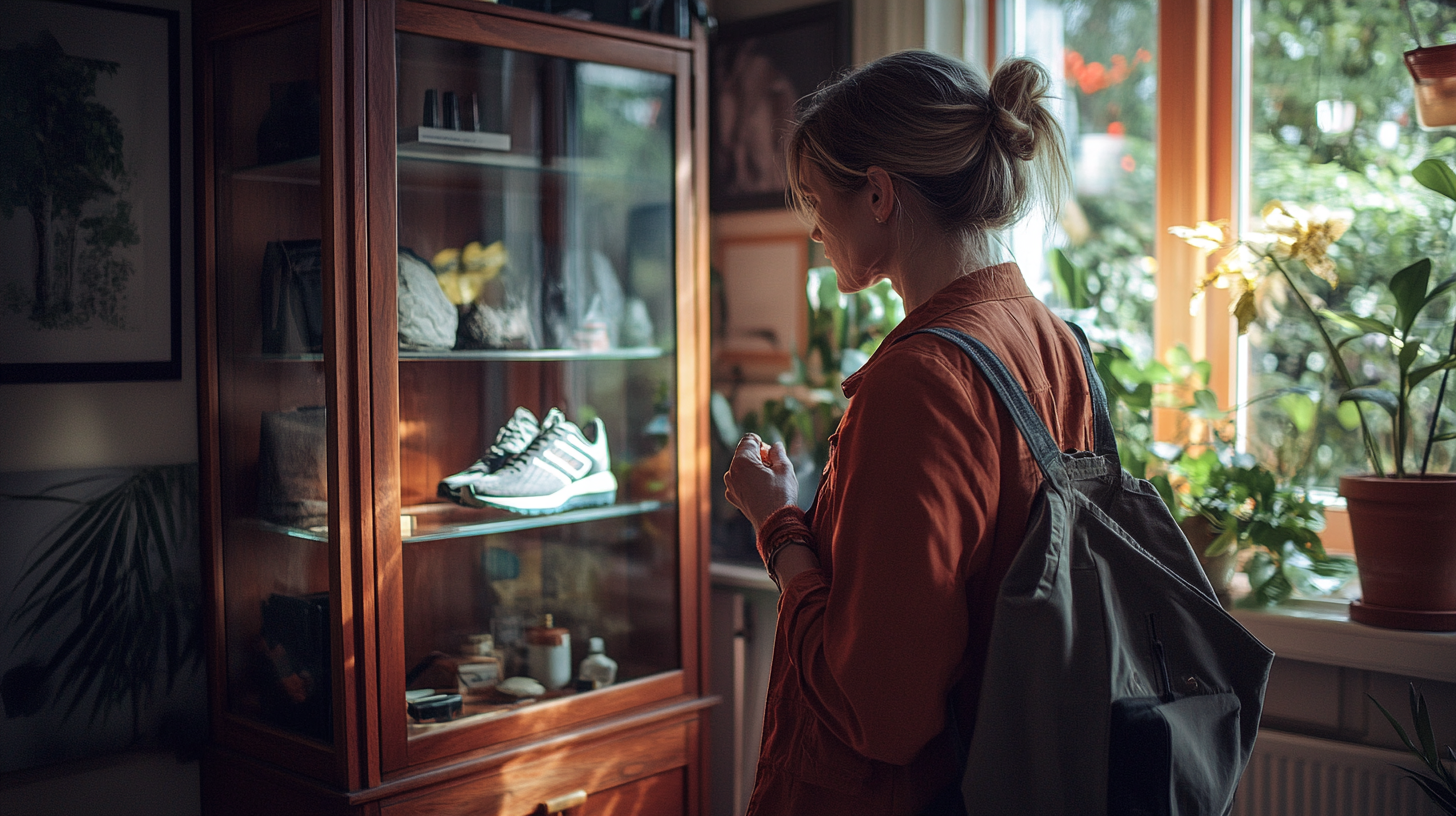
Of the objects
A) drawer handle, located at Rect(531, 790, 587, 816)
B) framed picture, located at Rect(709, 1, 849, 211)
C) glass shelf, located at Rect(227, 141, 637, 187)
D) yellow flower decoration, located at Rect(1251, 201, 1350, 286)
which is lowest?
drawer handle, located at Rect(531, 790, 587, 816)

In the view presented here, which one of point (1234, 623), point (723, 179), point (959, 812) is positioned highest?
point (723, 179)

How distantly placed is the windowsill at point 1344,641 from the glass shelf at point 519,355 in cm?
114

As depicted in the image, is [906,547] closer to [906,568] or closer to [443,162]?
[906,568]

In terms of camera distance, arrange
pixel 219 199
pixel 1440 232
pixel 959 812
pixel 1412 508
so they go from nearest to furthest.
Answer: pixel 959 812
pixel 1412 508
pixel 219 199
pixel 1440 232

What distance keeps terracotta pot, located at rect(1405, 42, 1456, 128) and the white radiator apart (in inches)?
38.9

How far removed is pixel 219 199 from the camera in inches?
71.1

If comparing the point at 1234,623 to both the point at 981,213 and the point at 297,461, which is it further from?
the point at 297,461

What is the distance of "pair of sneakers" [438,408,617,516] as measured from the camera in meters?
1.89

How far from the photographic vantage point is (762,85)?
263 cm

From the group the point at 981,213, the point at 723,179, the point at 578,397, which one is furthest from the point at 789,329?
the point at 981,213

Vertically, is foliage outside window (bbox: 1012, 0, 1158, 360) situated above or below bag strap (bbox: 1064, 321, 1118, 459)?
above

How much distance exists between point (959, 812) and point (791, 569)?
26cm

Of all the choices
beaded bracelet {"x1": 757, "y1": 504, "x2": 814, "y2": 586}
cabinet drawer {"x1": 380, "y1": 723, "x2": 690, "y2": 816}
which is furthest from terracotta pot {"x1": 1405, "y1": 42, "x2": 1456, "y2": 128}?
cabinet drawer {"x1": 380, "y1": 723, "x2": 690, "y2": 816}

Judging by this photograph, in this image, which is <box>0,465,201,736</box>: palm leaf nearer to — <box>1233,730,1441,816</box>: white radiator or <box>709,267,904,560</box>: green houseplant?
<box>709,267,904,560</box>: green houseplant
